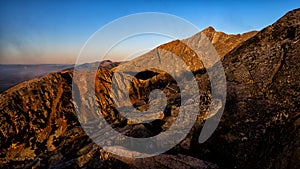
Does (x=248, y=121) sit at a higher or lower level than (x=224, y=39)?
lower

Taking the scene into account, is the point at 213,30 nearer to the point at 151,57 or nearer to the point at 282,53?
the point at 151,57

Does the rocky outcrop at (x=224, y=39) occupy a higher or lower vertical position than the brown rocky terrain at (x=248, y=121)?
higher

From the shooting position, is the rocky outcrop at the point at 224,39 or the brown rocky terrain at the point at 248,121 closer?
the brown rocky terrain at the point at 248,121

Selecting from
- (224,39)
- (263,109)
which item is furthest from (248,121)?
(224,39)

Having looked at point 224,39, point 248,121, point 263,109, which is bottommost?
point 248,121

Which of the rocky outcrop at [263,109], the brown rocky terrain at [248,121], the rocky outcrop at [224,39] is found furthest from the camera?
the rocky outcrop at [224,39]

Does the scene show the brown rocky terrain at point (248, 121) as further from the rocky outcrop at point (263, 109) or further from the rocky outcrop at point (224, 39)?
the rocky outcrop at point (224, 39)

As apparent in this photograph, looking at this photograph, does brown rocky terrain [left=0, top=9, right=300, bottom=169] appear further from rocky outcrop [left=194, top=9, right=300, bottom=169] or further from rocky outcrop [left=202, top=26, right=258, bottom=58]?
rocky outcrop [left=202, top=26, right=258, bottom=58]

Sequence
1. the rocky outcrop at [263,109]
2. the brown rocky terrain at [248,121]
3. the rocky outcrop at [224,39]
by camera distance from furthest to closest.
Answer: the rocky outcrop at [224,39], the brown rocky terrain at [248,121], the rocky outcrop at [263,109]

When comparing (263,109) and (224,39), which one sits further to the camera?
(224,39)

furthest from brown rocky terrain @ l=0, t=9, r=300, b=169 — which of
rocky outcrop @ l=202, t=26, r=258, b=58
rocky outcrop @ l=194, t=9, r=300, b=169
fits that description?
rocky outcrop @ l=202, t=26, r=258, b=58

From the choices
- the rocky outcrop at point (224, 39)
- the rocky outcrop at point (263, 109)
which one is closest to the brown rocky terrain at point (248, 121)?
the rocky outcrop at point (263, 109)

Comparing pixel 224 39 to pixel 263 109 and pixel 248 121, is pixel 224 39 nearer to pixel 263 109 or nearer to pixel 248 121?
pixel 263 109

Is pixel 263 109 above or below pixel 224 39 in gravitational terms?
below
